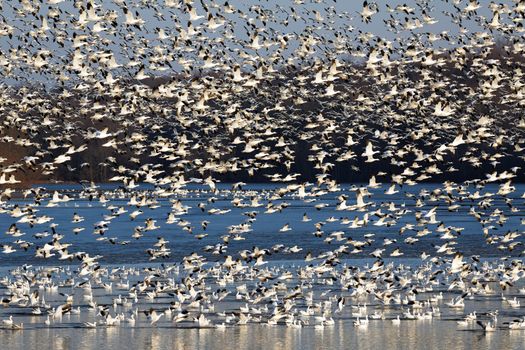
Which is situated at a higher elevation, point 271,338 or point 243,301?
point 243,301

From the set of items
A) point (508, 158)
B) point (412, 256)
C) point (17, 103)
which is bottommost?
point (412, 256)

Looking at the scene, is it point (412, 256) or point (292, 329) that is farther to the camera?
point (412, 256)

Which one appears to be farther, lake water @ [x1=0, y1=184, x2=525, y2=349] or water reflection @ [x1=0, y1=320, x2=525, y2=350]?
lake water @ [x1=0, y1=184, x2=525, y2=349]

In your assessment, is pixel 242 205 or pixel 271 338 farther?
pixel 242 205

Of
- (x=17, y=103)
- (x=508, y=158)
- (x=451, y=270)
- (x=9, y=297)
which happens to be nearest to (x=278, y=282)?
A: (x=451, y=270)

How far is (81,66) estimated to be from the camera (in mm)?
42875

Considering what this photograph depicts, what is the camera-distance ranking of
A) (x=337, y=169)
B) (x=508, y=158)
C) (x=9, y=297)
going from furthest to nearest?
(x=337, y=169), (x=508, y=158), (x=9, y=297)

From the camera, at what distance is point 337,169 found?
399ft

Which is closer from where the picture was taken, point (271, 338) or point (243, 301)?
point (271, 338)

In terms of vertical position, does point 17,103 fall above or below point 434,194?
above

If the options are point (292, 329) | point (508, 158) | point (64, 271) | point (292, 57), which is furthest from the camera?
point (508, 158)

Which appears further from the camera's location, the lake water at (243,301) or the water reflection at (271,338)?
the lake water at (243,301)

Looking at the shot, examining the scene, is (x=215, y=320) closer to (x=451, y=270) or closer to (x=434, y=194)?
(x=451, y=270)

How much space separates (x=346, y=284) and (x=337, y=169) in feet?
276
